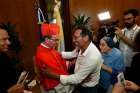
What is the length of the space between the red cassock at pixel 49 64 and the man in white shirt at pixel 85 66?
0.15m

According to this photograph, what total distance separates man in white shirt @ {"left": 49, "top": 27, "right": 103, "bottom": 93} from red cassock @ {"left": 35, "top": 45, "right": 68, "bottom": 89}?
0.15m

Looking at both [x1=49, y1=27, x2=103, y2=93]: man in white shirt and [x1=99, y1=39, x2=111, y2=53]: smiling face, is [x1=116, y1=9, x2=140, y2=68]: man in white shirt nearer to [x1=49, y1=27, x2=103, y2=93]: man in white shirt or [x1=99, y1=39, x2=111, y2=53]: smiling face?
[x1=99, y1=39, x2=111, y2=53]: smiling face

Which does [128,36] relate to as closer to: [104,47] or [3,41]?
[104,47]

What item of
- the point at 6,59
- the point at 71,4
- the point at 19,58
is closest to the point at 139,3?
the point at 71,4

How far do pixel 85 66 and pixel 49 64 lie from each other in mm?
473

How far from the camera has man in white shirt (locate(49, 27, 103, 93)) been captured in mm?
2977

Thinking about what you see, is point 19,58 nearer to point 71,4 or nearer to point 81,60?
point 71,4

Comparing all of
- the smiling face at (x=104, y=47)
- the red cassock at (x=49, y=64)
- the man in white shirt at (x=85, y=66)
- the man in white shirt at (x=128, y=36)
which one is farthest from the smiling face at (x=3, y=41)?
the man in white shirt at (x=128, y=36)

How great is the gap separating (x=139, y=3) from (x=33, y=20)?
2.41 m

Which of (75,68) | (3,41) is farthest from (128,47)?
(3,41)

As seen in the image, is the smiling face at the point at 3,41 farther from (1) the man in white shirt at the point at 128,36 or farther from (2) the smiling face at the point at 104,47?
(1) the man in white shirt at the point at 128,36

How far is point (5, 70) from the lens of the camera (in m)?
2.77

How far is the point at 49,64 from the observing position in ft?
10.5

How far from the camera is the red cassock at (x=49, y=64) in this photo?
3211 millimetres
